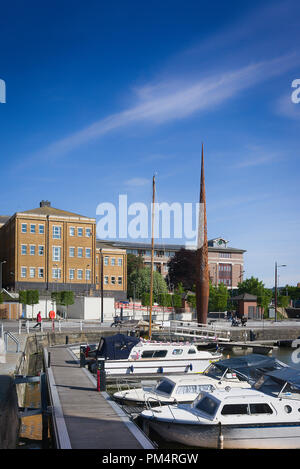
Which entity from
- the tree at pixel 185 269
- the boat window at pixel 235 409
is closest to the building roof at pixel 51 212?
the tree at pixel 185 269

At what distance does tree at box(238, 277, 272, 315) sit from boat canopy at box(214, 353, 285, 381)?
53700 millimetres

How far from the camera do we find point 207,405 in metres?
17.7

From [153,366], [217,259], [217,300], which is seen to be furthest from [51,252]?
[217,259]

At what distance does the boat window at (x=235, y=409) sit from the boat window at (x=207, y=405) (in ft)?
1.09

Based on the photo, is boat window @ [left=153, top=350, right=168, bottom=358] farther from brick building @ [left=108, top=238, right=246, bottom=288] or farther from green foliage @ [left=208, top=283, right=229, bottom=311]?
brick building @ [left=108, top=238, right=246, bottom=288]

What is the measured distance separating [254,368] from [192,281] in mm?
76160

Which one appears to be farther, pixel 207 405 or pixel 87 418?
pixel 207 405

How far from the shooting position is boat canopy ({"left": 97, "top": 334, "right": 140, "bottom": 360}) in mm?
29391

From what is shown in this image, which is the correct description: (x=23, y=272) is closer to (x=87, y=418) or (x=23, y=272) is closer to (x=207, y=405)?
(x=87, y=418)

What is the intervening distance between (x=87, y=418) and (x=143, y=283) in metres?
80.4

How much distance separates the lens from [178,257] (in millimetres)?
102875

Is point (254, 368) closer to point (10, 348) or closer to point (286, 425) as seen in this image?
point (286, 425)

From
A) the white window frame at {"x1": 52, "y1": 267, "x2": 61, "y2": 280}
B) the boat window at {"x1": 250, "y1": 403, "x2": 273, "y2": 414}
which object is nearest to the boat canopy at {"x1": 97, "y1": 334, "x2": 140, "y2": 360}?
the boat window at {"x1": 250, "y1": 403, "x2": 273, "y2": 414}
